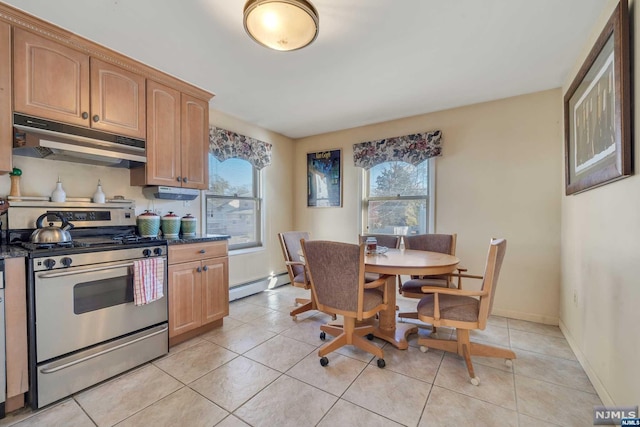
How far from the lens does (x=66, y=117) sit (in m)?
1.92

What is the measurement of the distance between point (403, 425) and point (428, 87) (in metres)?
2.79

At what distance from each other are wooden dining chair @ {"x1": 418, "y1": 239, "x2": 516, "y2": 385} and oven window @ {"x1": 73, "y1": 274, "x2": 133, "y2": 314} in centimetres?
212

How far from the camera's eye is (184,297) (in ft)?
7.61

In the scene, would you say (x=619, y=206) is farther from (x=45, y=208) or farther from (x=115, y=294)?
(x=45, y=208)

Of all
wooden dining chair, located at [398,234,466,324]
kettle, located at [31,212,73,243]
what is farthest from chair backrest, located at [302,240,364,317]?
kettle, located at [31,212,73,243]

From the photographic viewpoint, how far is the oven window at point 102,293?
1.73 meters

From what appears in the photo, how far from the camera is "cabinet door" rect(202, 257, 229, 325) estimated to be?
2.49 metres

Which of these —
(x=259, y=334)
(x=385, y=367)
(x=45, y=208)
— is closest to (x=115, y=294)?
(x=45, y=208)

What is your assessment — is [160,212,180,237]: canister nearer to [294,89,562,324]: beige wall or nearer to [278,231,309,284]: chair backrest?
[278,231,309,284]: chair backrest

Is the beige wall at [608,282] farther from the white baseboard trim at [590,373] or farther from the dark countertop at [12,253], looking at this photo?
the dark countertop at [12,253]

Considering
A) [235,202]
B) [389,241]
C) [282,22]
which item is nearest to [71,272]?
[282,22]

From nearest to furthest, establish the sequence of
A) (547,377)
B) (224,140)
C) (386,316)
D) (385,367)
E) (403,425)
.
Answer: (403,425) → (547,377) → (385,367) → (386,316) → (224,140)

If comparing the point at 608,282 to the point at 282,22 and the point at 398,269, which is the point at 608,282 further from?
the point at 282,22

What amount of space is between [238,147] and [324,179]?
1.40 meters
